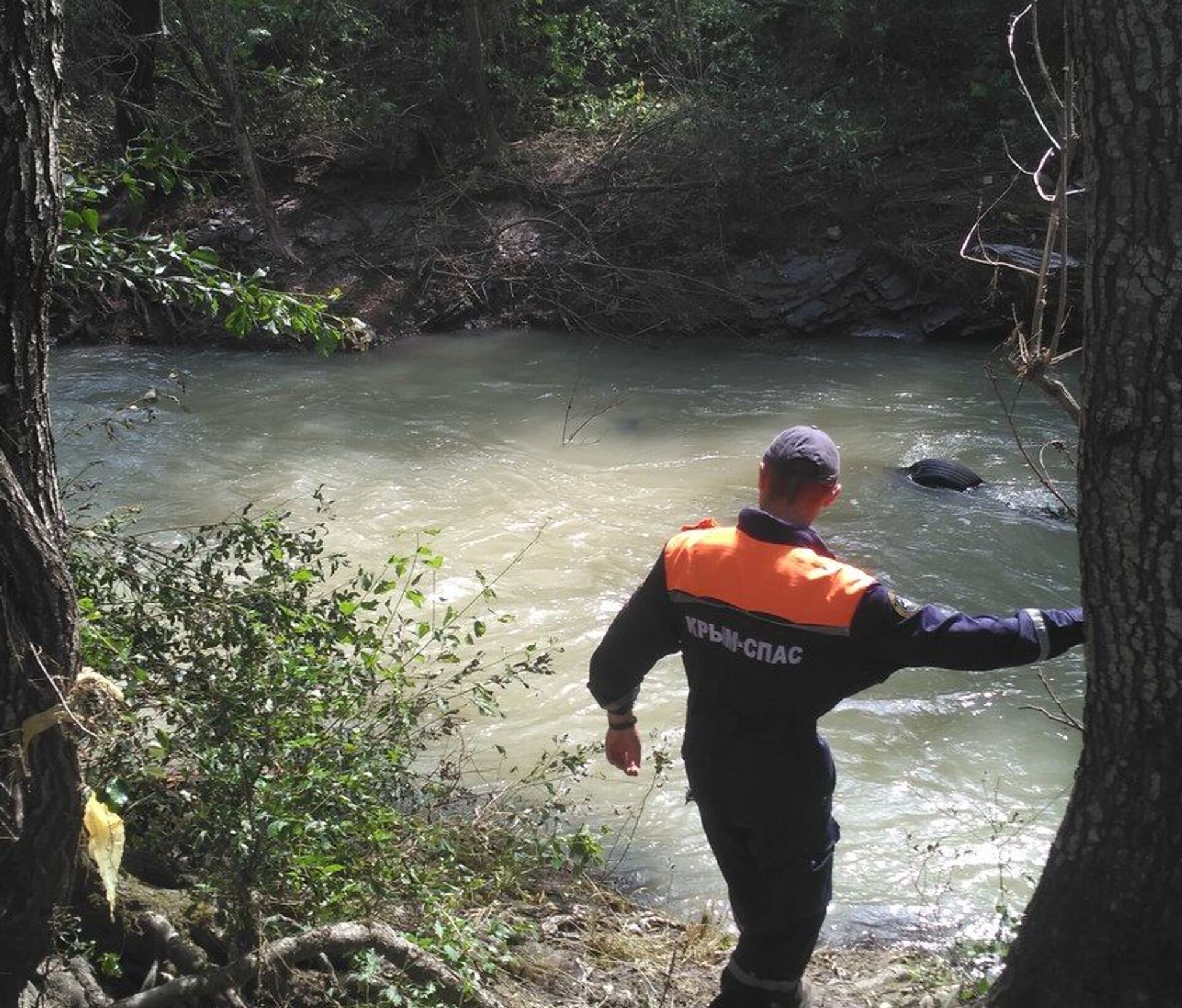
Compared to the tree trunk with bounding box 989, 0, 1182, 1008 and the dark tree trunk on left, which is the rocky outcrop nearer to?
the tree trunk with bounding box 989, 0, 1182, 1008

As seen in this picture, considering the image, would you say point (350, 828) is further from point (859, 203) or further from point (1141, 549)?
point (859, 203)

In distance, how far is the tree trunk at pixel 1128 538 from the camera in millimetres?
2303

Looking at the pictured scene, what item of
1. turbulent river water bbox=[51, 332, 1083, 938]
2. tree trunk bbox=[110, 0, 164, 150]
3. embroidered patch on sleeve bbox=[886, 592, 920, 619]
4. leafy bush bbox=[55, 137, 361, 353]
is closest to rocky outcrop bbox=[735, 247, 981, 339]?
turbulent river water bbox=[51, 332, 1083, 938]

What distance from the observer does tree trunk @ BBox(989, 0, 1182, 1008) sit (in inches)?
90.7

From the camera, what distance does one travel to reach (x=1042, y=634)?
2953 mm

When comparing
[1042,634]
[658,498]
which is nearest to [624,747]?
[1042,634]

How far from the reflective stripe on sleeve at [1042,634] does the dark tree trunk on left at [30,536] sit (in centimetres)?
224

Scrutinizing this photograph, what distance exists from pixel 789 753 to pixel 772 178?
13701mm

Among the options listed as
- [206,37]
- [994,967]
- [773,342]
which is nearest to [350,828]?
[994,967]

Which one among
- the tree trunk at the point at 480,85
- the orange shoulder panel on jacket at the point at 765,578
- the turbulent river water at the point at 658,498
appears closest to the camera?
the orange shoulder panel on jacket at the point at 765,578

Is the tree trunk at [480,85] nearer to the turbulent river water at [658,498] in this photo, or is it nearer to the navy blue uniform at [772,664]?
the turbulent river water at [658,498]

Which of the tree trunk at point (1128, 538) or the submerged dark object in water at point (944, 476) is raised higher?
the tree trunk at point (1128, 538)

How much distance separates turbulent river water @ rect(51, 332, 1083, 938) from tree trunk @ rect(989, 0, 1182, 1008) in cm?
219

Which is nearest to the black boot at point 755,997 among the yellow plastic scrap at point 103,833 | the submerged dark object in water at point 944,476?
the yellow plastic scrap at point 103,833
